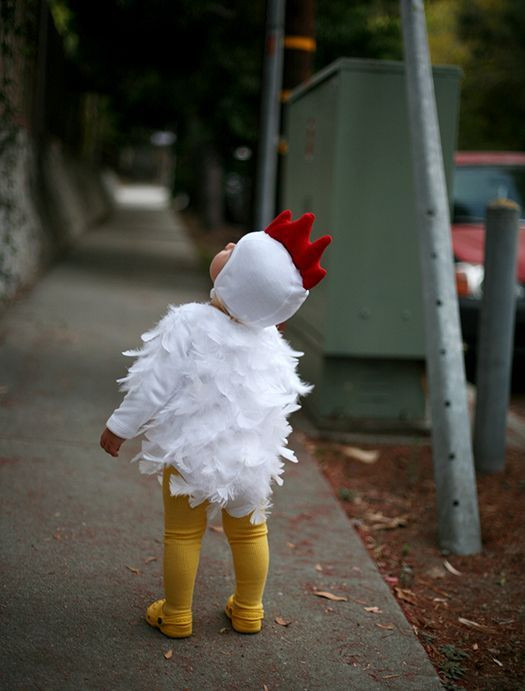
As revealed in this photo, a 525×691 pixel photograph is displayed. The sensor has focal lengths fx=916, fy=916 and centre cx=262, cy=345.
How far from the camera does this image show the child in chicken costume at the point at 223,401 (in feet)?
9.62

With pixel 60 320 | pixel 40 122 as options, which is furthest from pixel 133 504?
pixel 40 122

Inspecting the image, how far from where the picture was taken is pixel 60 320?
27.8ft

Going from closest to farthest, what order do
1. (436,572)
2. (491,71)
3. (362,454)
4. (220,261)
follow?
1. (220,261)
2. (436,572)
3. (362,454)
4. (491,71)

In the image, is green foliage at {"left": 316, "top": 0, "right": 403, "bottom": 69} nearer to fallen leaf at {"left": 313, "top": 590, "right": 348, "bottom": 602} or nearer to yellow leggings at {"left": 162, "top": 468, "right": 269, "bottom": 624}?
fallen leaf at {"left": 313, "top": 590, "right": 348, "bottom": 602}

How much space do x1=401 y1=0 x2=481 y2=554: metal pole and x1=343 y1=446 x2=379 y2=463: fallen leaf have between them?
1.12 m

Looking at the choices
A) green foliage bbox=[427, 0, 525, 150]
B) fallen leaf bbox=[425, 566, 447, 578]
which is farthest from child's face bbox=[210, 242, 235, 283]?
green foliage bbox=[427, 0, 525, 150]

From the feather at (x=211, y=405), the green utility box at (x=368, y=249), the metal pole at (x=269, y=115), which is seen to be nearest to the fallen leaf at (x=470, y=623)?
the feather at (x=211, y=405)

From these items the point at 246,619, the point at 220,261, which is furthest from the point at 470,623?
the point at 220,261

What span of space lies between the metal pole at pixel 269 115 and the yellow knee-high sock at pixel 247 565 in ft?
16.8

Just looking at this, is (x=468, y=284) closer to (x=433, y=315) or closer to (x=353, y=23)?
(x=433, y=315)

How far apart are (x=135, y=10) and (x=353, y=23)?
2.86m

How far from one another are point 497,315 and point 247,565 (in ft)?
8.38

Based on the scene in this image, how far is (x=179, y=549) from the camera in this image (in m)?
3.07

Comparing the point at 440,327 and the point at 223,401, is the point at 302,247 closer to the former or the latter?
the point at 223,401
